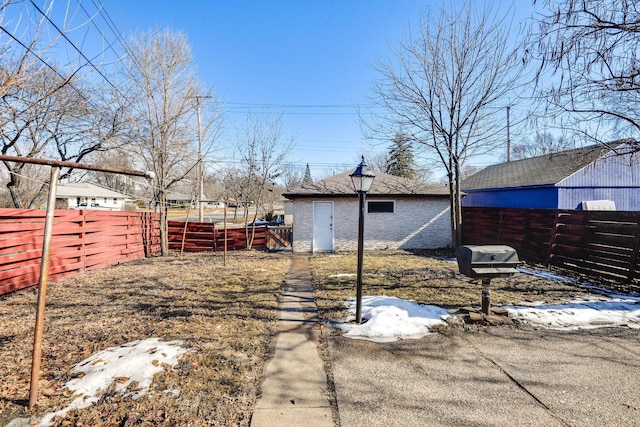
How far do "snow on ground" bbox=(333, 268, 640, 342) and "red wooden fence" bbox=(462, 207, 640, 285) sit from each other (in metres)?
1.49

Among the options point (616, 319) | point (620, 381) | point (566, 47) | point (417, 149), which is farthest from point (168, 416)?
point (417, 149)

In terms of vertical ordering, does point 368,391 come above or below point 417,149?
below

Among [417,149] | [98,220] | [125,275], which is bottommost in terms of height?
[125,275]

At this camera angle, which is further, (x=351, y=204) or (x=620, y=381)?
(x=351, y=204)

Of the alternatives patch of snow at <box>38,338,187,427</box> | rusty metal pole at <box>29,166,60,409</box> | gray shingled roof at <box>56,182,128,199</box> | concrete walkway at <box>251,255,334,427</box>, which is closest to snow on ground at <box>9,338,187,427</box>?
patch of snow at <box>38,338,187,427</box>

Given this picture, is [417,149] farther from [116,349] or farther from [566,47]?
[116,349]

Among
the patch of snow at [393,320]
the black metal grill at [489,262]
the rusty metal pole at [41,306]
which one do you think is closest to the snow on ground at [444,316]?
the patch of snow at [393,320]

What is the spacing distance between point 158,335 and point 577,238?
927 cm

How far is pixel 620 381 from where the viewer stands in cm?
269

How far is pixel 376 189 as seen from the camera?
11609 mm

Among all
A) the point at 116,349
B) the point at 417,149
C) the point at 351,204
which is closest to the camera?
the point at 116,349

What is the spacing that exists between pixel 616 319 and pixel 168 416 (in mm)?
5816

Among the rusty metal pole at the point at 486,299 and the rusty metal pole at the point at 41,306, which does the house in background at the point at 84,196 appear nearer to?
the rusty metal pole at the point at 41,306

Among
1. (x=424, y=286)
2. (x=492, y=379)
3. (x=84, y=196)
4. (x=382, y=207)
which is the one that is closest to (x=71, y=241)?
(x=424, y=286)
